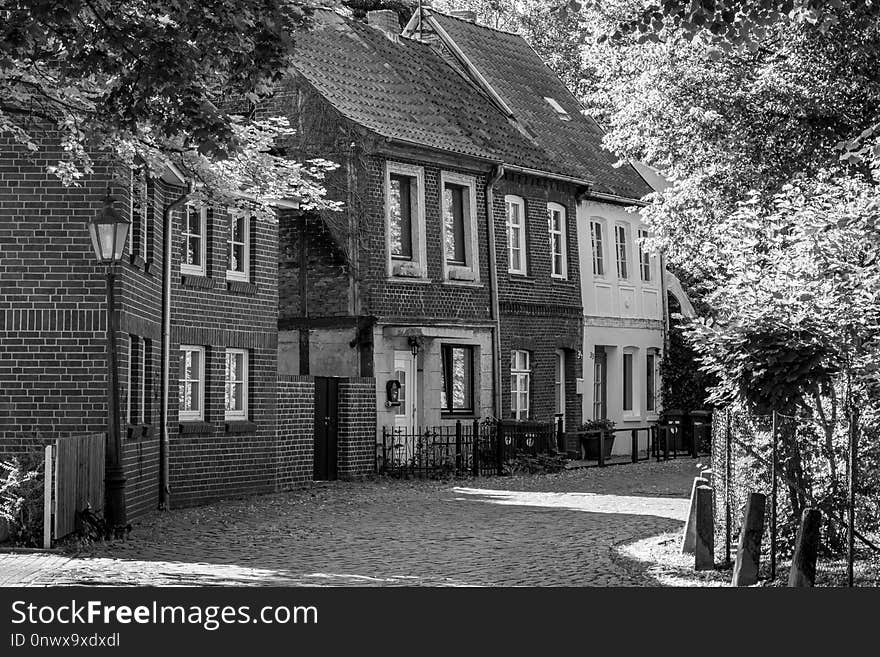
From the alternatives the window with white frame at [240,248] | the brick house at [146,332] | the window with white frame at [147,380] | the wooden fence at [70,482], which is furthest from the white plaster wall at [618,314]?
the wooden fence at [70,482]

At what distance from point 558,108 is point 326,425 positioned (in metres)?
17.0

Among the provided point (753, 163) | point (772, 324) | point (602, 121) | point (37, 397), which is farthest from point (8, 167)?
point (602, 121)

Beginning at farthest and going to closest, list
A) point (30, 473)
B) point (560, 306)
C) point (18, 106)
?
point (560, 306)
point (18, 106)
point (30, 473)

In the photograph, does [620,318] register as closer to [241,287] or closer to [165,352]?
[241,287]

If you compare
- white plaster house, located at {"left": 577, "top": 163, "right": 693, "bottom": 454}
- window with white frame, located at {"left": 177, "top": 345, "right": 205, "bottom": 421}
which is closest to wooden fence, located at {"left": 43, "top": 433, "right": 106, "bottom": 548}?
window with white frame, located at {"left": 177, "top": 345, "right": 205, "bottom": 421}

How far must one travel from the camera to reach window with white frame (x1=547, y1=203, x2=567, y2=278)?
34375 mm

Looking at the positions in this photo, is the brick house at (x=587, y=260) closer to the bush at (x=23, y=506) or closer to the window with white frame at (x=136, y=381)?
the window with white frame at (x=136, y=381)

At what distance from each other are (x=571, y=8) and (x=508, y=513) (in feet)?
27.1

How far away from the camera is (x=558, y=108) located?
40188mm

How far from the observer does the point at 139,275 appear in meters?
19.1

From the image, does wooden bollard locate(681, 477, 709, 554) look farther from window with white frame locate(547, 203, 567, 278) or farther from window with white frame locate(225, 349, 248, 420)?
window with white frame locate(547, 203, 567, 278)

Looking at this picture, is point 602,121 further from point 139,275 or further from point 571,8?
point 571,8

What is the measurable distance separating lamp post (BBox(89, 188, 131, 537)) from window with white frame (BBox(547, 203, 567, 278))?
62.4 ft

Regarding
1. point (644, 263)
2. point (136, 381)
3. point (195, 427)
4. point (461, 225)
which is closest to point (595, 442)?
point (461, 225)
